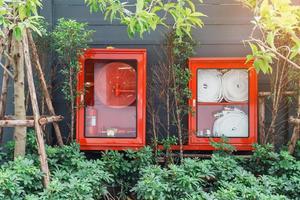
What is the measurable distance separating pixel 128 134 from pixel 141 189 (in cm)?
120

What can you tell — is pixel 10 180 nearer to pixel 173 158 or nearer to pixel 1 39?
pixel 1 39

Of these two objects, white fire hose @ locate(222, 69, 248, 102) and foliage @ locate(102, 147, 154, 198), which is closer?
foliage @ locate(102, 147, 154, 198)

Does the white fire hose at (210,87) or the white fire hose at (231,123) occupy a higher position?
the white fire hose at (210,87)

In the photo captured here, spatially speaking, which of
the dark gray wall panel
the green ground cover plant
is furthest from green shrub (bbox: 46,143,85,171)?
the dark gray wall panel

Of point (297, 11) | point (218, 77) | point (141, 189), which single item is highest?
point (297, 11)

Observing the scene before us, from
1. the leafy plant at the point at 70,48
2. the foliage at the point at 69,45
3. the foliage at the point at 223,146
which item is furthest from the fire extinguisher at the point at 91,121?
the foliage at the point at 223,146

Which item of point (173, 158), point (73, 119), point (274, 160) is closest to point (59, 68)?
point (73, 119)

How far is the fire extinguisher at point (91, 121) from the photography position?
5730 millimetres

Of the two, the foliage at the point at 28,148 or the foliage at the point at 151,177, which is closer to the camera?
the foliage at the point at 151,177

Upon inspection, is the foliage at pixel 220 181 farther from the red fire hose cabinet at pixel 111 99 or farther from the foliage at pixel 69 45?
the foliage at pixel 69 45

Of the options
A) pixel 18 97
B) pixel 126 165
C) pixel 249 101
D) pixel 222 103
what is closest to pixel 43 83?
pixel 18 97

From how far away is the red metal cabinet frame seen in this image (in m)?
5.75

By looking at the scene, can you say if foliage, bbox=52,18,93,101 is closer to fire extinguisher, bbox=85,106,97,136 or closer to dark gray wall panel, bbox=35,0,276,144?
fire extinguisher, bbox=85,106,97,136

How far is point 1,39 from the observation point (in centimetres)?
472
